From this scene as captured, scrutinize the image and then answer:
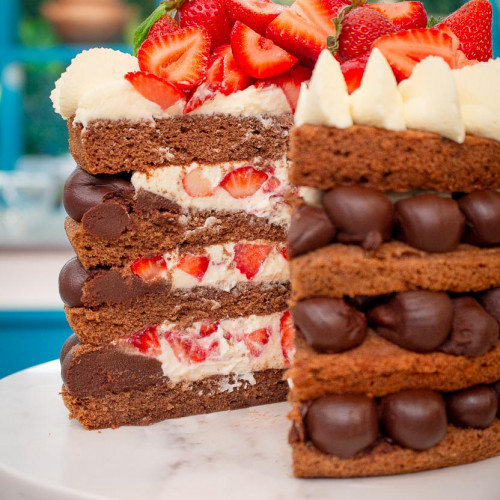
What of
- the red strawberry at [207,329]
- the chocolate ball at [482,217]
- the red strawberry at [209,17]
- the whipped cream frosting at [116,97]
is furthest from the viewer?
the red strawberry at [207,329]

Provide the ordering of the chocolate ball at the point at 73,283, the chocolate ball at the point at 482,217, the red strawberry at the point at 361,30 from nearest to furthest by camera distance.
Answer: the chocolate ball at the point at 482,217, the red strawberry at the point at 361,30, the chocolate ball at the point at 73,283

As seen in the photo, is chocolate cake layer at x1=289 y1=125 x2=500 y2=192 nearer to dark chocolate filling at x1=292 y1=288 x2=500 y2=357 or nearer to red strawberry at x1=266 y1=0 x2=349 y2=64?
dark chocolate filling at x1=292 y1=288 x2=500 y2=357

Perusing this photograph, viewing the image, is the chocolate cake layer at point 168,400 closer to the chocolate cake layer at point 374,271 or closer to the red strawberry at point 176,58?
the chocolate cake layer at point 374,271

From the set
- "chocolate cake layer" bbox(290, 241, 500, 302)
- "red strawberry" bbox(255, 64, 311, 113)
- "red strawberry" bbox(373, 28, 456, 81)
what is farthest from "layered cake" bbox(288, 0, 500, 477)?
"red strawberry" bbox(255, 64, 311, 113)

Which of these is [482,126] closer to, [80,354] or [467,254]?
[467,254]

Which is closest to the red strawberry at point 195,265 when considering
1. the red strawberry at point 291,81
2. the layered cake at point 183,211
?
the layered cake at point 183,211

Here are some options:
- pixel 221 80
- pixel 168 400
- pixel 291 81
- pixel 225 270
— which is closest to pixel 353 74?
pixel 291 81

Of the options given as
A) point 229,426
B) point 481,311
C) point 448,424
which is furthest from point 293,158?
point 229,426
